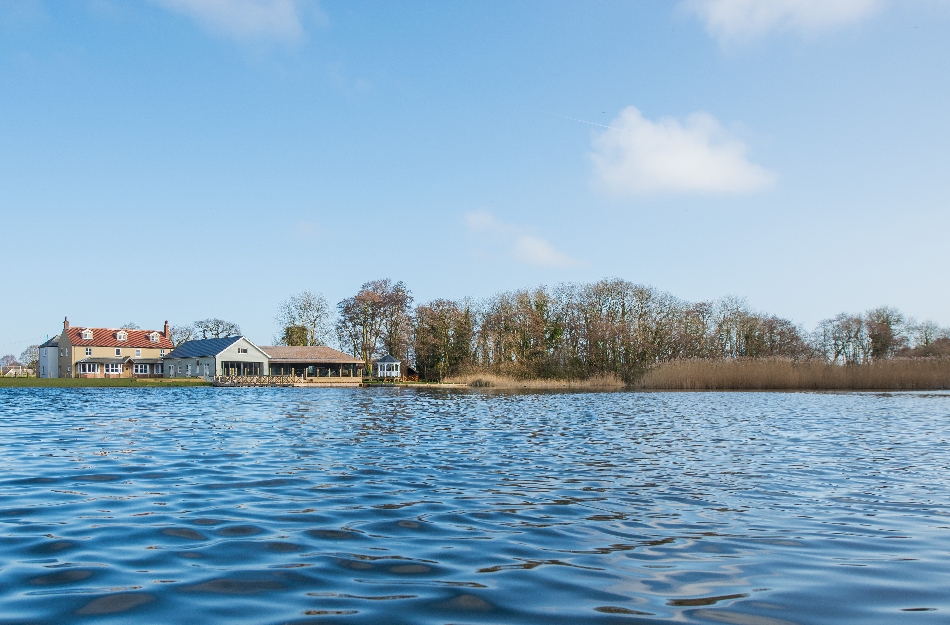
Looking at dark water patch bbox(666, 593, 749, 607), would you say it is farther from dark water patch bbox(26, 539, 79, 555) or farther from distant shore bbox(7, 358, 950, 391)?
distant shore bbox(7, 358, 950, 391)

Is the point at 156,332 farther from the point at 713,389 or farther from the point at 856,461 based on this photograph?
the point at 856,461

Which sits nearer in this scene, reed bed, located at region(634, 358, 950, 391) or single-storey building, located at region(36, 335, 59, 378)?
reed bed, located at region(634, 358, 950, 391)

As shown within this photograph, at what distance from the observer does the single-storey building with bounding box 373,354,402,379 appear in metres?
74.7

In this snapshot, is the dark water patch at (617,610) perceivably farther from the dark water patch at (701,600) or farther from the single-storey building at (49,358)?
the single-storey building at (49,358)

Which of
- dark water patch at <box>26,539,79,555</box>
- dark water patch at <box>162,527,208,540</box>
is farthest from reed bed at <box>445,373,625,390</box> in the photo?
dark water patch at <box>26,539,79,555</box>

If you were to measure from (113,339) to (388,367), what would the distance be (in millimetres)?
35692

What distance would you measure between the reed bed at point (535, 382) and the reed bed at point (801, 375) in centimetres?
663

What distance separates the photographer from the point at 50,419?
19.0 metres

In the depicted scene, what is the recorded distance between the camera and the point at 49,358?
85250mm

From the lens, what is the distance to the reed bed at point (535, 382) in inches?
1954

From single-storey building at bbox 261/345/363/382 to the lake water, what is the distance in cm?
→ 6070

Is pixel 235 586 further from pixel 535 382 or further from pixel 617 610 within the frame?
pixel 535 382

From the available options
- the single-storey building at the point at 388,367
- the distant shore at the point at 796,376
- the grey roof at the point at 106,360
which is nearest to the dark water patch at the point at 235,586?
the distant shore at the point at 796,376

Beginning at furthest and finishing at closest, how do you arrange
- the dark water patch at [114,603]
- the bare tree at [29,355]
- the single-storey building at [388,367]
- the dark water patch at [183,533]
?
the bare tree at [29,355], the single-storey building at [388,367], the dark water patch at [183,533], the dark water patch at [114,603]
